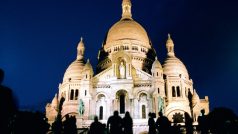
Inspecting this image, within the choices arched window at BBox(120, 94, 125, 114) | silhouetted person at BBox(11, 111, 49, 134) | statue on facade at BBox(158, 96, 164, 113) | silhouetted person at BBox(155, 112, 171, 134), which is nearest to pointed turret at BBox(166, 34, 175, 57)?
arched window at BBox(120, 94, 125, 114)

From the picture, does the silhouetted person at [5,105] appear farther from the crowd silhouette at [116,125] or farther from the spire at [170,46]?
the spire at [170,46]

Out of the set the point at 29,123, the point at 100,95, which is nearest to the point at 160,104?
the point at 100,95

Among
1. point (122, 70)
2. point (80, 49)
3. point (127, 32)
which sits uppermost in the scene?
point (127, 32)

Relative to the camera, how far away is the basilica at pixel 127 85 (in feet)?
142

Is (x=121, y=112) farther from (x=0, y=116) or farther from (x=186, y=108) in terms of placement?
(x=0, y=116)

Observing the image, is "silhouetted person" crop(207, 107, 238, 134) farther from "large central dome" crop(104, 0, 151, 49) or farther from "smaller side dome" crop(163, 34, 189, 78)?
"large central dome" crop(104, 0, 151, 49)

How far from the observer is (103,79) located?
45.7 metres

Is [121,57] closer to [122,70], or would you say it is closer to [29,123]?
[122,70]

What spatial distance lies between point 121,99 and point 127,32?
58.9ft

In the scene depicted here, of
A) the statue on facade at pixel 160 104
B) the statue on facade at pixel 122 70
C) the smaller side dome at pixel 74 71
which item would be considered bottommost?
the statue on facade at pixel 160 104

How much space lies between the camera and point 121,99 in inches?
1754

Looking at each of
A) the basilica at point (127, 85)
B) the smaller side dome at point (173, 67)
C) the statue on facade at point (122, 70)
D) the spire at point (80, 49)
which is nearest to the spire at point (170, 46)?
the basilica at point (127, 85)

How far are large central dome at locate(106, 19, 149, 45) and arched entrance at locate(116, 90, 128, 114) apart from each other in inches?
642

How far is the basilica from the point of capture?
142ft
